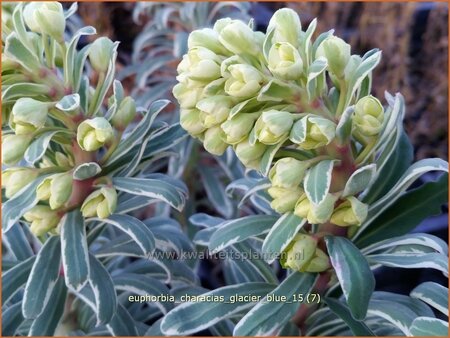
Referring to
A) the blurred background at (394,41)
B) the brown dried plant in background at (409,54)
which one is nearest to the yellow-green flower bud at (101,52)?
the blurred background at (394,41)

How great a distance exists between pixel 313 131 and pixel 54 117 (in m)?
0.45

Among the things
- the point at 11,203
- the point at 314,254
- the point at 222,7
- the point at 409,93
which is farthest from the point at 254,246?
the point at 409,93

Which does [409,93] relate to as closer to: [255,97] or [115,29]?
[115,29]

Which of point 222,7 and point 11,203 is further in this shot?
point 222,7

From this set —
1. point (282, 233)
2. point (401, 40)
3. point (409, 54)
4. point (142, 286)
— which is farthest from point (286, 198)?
point (409, 54)

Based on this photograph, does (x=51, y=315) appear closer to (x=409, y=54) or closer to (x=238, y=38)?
(x=238, y=38)

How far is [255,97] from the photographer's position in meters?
0.83

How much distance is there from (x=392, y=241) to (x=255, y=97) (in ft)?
1.19

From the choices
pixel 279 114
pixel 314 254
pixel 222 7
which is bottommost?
pixel 314 254

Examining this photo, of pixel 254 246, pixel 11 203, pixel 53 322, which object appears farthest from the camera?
pixel 254 246

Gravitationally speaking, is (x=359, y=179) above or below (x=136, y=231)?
above

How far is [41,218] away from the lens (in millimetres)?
995

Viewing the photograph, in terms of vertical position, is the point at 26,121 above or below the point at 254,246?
above

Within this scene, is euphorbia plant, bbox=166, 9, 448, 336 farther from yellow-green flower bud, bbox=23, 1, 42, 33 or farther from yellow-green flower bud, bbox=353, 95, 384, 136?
yellow-green flower bud, bbox=23, 1, 42, 33
